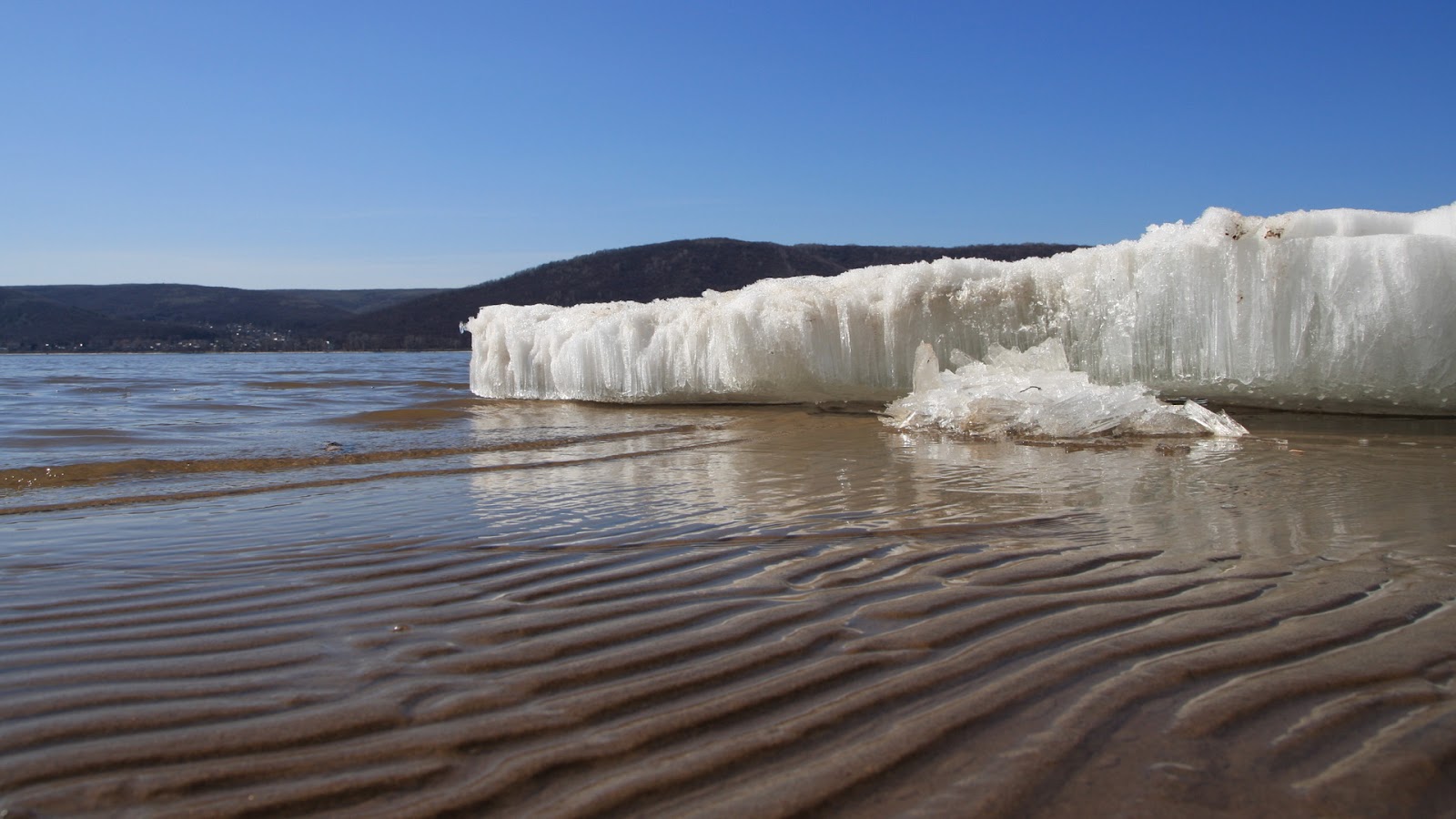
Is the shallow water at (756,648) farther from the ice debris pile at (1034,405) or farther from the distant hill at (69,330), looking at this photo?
the distant hill at (69,330)

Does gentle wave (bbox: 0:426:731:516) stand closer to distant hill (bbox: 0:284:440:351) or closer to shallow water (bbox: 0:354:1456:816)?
shallow water (bbox: 0:354:1456:816)

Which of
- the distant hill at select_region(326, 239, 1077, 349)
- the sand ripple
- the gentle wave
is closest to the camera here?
the sand ripple

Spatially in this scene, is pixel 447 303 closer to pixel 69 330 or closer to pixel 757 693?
pixel 69 330

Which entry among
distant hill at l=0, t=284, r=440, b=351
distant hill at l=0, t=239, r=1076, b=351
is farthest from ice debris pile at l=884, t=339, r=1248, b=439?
distant hill at l=0, t=284, r=440, b=351

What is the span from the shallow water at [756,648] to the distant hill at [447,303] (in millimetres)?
57942

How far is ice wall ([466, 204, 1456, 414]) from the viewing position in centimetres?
716

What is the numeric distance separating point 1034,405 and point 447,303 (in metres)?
84.0

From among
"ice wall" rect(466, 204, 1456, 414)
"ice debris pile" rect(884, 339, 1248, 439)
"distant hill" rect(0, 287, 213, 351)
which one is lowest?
"ice debris pile" rect(884, 339, 1248, 439)

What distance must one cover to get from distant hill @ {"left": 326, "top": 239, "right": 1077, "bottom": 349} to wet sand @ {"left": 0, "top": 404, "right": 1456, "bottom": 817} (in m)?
66.2

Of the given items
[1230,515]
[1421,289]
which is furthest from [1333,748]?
[1421,289]

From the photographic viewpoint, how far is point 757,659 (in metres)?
2.30

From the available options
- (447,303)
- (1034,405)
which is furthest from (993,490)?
(447,303)

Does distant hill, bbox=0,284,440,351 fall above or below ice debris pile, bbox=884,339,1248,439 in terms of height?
above

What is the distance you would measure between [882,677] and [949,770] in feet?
1.48
